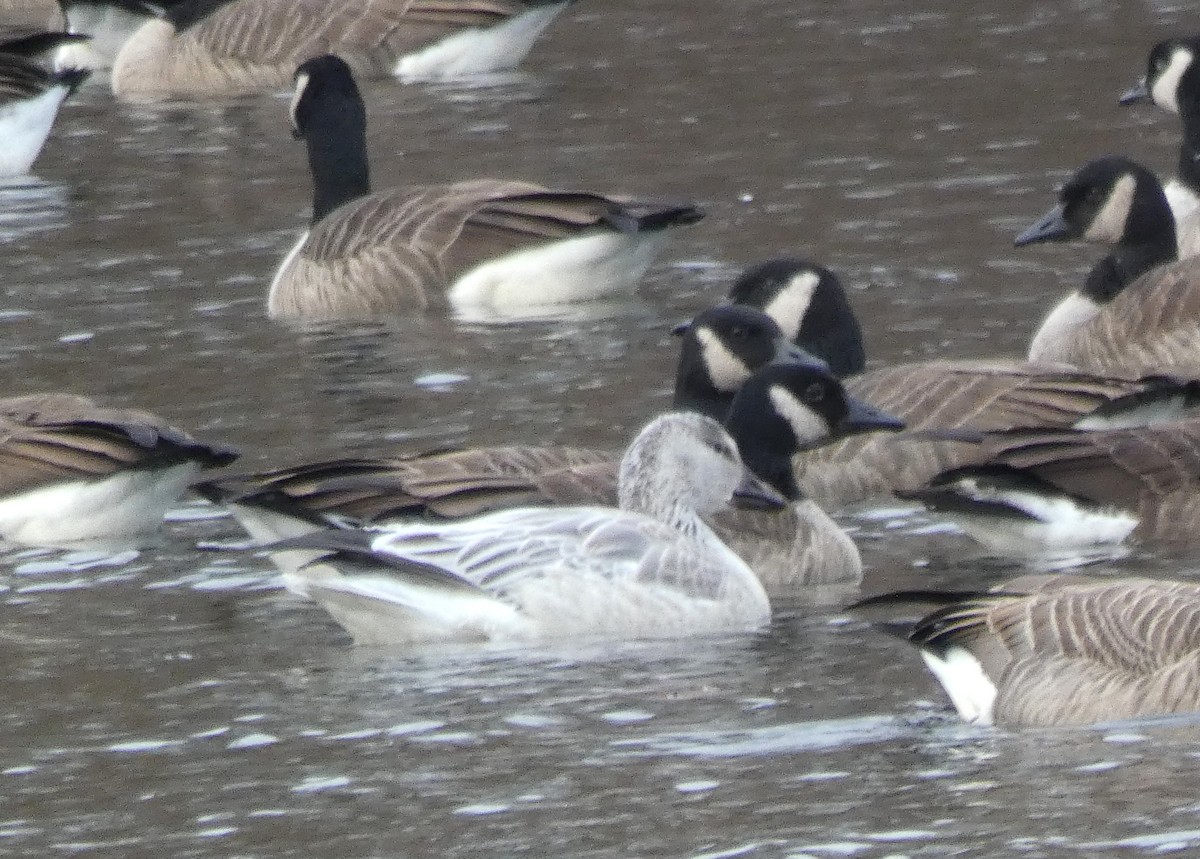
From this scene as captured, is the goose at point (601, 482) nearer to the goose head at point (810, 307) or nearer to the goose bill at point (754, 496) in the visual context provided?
the goose bill at point (754, 496)

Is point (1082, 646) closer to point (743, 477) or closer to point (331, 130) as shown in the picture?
point (743, 477)

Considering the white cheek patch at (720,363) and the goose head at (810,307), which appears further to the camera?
the goose head at (810,307)

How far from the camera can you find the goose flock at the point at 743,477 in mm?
8594

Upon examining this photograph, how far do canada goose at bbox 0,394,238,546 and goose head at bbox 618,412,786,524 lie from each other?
1.75 m

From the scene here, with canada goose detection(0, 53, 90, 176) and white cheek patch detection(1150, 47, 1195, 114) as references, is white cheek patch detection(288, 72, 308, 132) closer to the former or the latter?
canada goose detection(0, 53, 90, 176)

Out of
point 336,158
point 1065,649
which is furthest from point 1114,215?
point 1065,649

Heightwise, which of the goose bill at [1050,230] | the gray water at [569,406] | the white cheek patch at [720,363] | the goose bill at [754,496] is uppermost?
the white cheek patch at [720,363]

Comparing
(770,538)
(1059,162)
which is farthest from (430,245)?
(770,538)

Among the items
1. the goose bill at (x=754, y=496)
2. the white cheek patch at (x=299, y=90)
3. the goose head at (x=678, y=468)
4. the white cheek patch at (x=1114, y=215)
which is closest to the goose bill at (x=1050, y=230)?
the white cheek patch at (x=1114, y=215)

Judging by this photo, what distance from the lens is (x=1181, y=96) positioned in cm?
1734

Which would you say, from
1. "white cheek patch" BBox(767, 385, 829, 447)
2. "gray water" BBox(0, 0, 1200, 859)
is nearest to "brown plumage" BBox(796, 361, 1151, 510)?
"gray water" BBox(0, 0, 1200, 859)

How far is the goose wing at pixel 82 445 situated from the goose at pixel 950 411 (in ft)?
7.76

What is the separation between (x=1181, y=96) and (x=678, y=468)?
782cm

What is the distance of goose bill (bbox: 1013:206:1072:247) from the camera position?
14.5 m
